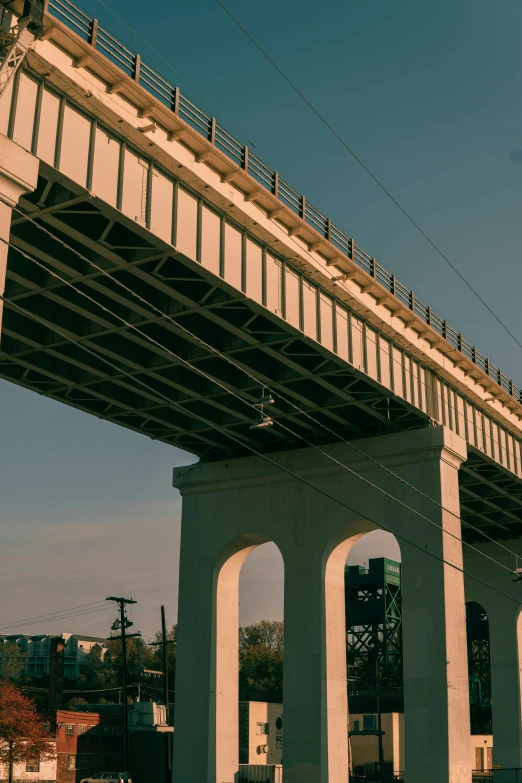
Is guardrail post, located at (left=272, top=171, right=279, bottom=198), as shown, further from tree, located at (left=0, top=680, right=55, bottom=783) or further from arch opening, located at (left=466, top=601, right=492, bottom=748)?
arch opening, located at (left=466, top=601, right=492, bottom=748)

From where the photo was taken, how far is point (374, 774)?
81.2m

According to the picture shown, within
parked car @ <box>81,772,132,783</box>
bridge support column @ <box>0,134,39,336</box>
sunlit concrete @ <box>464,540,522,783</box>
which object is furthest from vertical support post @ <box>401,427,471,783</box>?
parked car @ <box>81,772,132,783</box>

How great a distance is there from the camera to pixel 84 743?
7075 centimetres

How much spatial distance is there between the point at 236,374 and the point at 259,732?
49121mm

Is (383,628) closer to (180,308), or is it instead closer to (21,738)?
(21,738)

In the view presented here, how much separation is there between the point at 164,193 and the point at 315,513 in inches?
810

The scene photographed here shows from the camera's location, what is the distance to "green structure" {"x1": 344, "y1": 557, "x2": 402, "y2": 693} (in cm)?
11131

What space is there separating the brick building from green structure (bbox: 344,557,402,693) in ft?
141

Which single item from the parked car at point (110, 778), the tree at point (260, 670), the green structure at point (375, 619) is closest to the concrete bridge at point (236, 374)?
the parked car at point (110, 778)

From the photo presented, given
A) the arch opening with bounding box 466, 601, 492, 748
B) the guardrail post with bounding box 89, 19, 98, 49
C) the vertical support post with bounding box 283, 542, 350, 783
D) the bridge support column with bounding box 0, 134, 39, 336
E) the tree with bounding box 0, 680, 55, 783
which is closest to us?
the bridge support column with bounding box 0, 134, 39, 336

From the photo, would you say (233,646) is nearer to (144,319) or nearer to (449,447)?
(449,447)

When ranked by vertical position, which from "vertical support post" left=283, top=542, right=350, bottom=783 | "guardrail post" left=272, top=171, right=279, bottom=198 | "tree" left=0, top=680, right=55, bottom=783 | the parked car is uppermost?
"guardrail post" left=272, top=171, right=279, bottom=198

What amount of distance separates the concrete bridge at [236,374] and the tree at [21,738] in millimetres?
24887

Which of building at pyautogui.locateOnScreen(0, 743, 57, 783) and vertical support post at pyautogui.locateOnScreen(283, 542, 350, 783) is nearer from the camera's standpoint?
vertical support post at pyautogui.locateOnScreen(283, 542, 350, 783)
